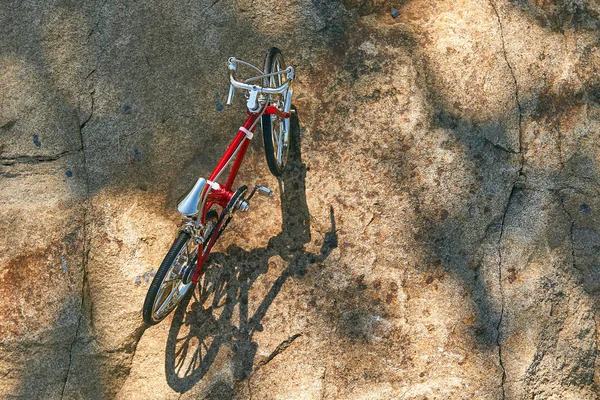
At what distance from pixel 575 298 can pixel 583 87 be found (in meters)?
1.12

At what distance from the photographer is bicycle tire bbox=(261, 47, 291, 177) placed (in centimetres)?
279

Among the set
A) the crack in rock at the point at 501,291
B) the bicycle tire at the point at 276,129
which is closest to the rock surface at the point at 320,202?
the crack in rock at the point at 501,291

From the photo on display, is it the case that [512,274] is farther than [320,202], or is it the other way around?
[320,202]

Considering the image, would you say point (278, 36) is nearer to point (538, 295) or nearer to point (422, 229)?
point (422, 229)

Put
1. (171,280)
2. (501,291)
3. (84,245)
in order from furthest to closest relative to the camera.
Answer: (84,245)
(501,291)
(171,280)

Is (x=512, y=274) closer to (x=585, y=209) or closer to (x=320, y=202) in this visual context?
(x=585, y=209)

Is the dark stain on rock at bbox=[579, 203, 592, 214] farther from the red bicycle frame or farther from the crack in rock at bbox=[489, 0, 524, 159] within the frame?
the red bicycle frame

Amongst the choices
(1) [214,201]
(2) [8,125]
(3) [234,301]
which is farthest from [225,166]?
(2) [8,125]

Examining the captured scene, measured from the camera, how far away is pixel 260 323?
296 cm

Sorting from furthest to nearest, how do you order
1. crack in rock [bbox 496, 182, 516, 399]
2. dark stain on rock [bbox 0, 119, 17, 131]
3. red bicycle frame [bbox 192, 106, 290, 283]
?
dark stain on rock [bbox 0, 119, 17, 131], crack in rock [bbox 496, 182, 516, 399], red bicycle frame [bbox 192, 106, 290, 283]

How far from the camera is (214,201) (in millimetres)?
2770

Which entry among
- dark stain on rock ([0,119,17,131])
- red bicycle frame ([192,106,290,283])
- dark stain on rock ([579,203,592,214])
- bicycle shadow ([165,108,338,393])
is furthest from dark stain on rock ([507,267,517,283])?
dark stain on rock ([0,119,17,131])

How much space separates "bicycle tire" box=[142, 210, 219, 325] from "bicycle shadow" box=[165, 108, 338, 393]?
11 cm

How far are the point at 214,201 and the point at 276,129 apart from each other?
23.3 inches
